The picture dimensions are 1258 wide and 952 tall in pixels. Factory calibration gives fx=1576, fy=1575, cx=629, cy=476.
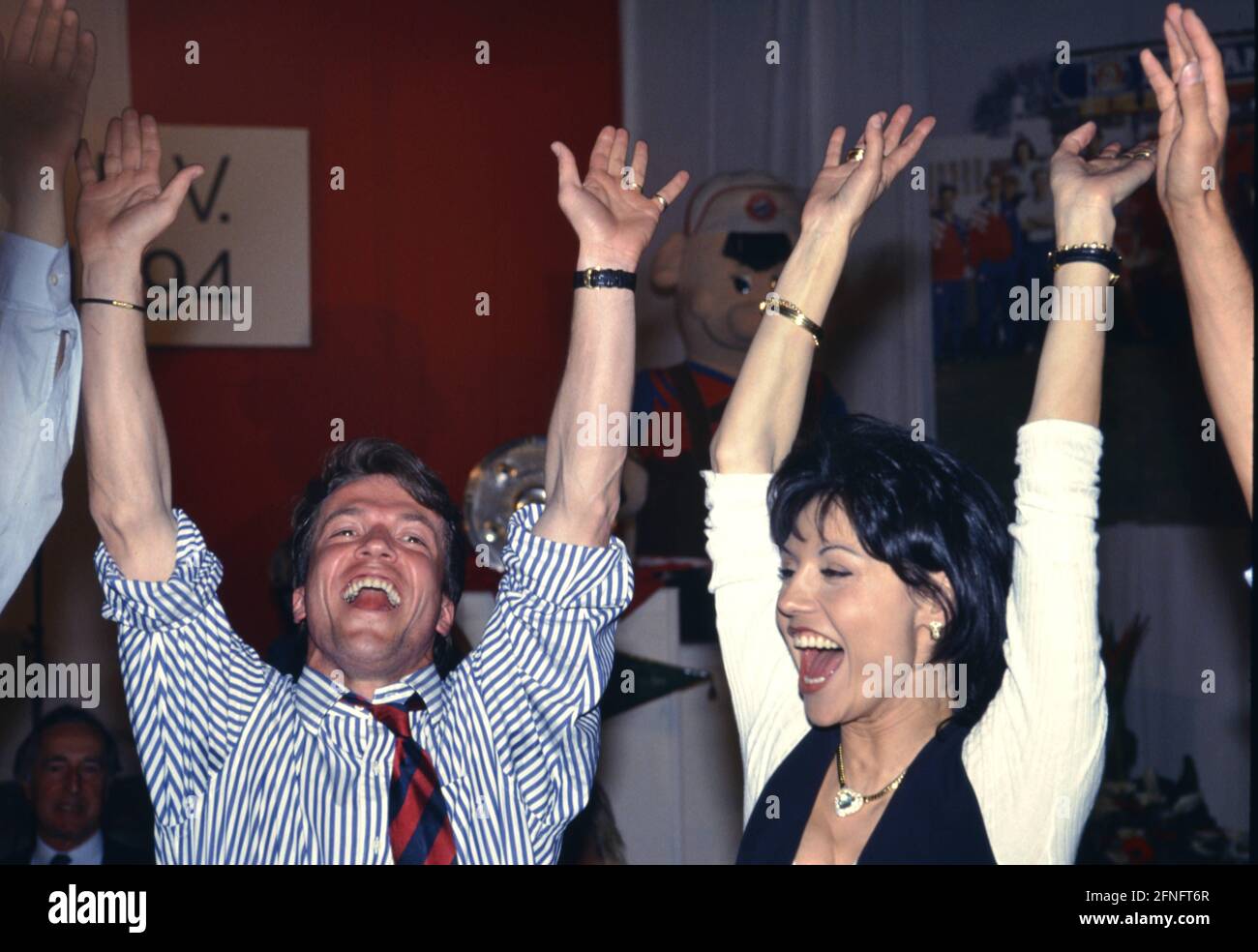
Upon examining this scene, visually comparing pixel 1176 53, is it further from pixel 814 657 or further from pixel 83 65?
pixel 83 65

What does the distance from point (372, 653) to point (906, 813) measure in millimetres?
708

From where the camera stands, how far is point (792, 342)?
2.05 metres

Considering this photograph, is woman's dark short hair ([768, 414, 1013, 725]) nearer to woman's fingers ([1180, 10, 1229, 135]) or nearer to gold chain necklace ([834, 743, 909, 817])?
gold chain necklace ([834, 743, 909, 817])

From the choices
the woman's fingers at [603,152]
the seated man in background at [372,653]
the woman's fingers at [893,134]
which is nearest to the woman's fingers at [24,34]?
the seated man in background at [372,653]

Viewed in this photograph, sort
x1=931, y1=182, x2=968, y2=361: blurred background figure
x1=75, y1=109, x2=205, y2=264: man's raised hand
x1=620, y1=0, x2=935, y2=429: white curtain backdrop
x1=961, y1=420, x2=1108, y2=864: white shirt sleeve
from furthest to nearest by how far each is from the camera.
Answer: x1=931, y1=182, x2=968, y2=361: blurred background figure
x1=620, y1=0, x2=935, y2=429: white curtain backdrop
x1=75, y1=109, x2=205, y2=264: man's raised hand
x1=961, y1=420, x2=1108, y2=864: white shirt sleeve

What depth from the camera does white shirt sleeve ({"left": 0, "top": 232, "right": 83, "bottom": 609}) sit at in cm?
225

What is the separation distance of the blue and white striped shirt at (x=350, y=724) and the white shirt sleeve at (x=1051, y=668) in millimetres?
514

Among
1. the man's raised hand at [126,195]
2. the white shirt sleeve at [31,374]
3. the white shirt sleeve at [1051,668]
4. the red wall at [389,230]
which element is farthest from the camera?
the red wall at [389,230]

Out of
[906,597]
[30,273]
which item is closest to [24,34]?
[30,273]

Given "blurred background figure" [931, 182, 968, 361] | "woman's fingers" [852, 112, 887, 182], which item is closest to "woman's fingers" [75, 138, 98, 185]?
"woman's fingers" [852, 112, 887, 182]

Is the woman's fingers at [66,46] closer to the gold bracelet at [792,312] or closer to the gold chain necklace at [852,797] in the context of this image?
the gold bracelet at [792,312]

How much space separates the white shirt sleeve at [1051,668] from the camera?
1792 mm

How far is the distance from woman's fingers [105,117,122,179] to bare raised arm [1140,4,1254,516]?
1.38 meters
